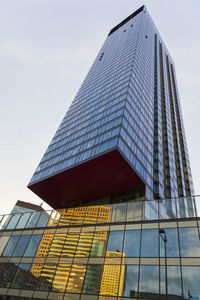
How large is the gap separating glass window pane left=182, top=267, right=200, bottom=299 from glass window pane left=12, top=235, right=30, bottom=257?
17.7 m

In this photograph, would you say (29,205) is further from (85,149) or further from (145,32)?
(145,32)

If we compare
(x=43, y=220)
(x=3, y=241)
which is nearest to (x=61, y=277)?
(x=43, y=220)

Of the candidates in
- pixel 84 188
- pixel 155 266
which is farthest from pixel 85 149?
pixel 155 266

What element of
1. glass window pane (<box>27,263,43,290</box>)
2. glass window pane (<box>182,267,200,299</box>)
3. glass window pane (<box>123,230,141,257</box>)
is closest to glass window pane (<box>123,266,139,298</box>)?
glass window pane (<box>123,230,141,257</box>)

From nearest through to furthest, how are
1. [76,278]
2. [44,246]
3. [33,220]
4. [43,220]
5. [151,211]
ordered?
[76,278] < [151,211] < [44,246] < [43,220] < [33,220]

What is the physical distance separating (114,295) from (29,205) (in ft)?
390

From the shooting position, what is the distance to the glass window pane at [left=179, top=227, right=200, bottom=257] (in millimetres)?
17500

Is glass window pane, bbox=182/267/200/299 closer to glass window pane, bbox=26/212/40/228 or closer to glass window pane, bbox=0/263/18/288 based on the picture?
glass window pane, bbox=0/263/18/288

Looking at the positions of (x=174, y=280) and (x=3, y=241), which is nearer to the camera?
(x=174, y=280)

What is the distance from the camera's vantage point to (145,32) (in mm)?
86438

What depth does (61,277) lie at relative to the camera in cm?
2070

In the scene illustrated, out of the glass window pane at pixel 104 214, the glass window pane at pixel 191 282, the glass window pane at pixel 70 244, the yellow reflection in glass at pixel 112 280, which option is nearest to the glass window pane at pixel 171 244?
the glass window pane at pixel 191 282

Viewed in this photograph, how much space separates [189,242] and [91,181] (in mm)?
23024

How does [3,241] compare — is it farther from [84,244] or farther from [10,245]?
[84,244]
